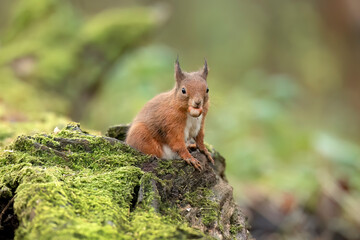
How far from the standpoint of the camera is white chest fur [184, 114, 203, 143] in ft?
11.9

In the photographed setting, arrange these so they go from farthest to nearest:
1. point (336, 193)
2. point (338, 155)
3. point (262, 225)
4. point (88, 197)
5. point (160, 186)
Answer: point (338, 155)
point (336, 193)
point (262, 225)
point (160, 186)
point (88, 197)

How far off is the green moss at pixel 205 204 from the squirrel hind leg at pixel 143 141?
0.67 meters

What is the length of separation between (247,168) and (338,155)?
5.35 feet

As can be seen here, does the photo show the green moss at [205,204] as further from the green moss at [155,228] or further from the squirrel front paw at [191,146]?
the squirrel front paw at [191,146]

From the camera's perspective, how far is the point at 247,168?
8.21 meters

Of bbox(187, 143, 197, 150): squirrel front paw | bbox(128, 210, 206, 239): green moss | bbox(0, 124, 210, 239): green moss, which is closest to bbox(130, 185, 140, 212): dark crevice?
bbox(0, 124, 210, 239): green moss

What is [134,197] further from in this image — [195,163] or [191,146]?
[191,146]

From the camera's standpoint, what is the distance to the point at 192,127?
12.0 ft

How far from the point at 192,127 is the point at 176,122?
0.17 metres

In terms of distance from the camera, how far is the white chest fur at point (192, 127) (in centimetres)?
362

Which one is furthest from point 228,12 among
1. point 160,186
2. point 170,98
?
point 160,186

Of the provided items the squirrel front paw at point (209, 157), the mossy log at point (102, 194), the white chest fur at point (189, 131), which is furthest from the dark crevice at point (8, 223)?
the squirrel front paw at point (209, 157)

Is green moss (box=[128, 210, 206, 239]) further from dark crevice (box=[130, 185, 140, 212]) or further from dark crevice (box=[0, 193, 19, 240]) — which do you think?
dark crevice (box=[0, 193, 19, 240])

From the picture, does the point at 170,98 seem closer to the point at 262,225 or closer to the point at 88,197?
the point at 88,197
